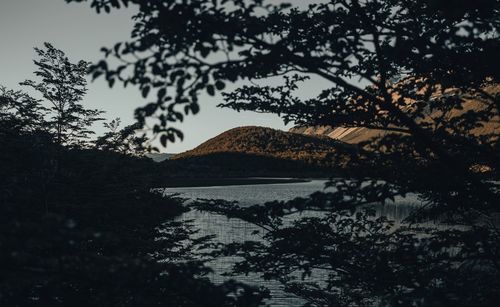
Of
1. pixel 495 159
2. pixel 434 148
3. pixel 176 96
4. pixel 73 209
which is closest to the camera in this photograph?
pixel 176 96

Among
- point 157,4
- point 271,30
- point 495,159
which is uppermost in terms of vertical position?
point 271,30

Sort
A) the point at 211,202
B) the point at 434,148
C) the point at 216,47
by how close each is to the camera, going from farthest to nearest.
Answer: the point at 211,202
the point at 434,148
the point at 216,47

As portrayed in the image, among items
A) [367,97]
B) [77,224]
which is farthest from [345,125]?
[77,224]

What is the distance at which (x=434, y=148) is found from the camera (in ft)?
13.6

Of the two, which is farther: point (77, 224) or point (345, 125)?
point (345, 125)

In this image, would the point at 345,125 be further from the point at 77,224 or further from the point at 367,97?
the point at 77,224

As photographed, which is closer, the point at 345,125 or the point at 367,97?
the point at 367,97

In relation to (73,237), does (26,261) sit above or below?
below

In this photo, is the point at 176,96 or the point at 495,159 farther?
the point at 495,159

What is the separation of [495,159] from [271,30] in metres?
3.64

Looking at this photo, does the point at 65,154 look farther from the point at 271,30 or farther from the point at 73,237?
the point at 73,237

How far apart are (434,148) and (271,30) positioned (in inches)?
130

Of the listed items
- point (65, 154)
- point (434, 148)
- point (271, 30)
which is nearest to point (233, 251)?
point (271, 30)

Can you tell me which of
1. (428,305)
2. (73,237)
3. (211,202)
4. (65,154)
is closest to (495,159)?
(428,305)
